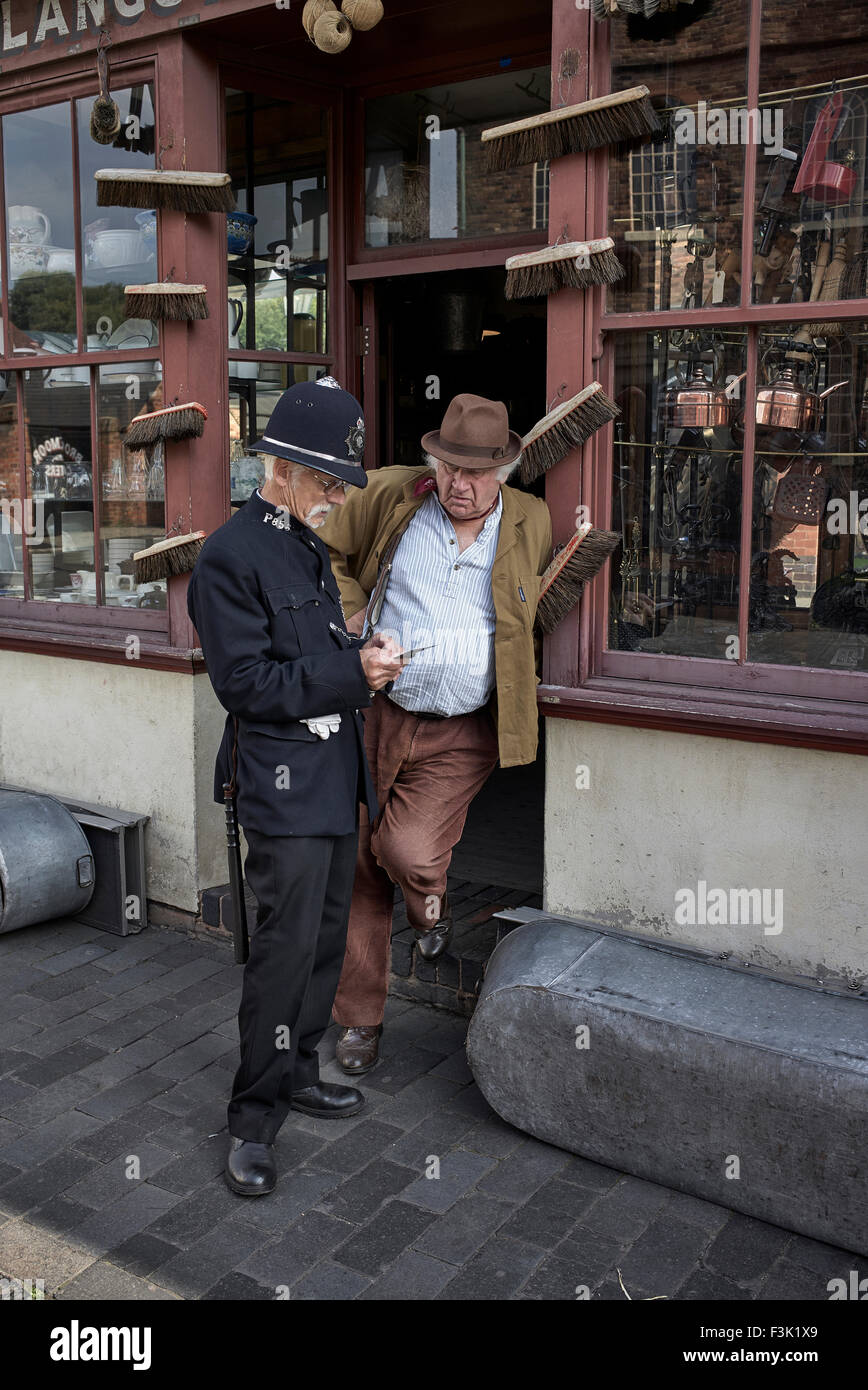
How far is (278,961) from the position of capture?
3.28 meters

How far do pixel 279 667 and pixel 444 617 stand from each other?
0.83 meters

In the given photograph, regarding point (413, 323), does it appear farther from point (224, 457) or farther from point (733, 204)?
point (733, 204)

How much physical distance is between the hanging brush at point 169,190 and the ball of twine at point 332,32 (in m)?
0.63

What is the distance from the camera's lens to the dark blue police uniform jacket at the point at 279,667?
3107 millimetres

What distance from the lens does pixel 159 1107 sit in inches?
147

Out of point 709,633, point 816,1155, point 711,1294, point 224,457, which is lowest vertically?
point 711,1294

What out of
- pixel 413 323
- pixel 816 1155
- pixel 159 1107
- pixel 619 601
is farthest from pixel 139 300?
pixel 816 1155

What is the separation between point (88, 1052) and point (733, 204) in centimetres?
341

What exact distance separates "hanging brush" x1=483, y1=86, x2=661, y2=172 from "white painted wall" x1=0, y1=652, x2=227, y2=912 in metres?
2.31

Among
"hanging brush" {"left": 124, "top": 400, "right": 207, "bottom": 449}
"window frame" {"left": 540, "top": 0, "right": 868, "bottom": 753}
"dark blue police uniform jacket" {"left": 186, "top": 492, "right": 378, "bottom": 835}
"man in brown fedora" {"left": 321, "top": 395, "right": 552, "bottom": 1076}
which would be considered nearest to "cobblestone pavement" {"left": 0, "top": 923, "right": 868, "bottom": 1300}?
"man in brown fedora" {"left": 321, "top": 395, "right": 552, "bottom": 1076}

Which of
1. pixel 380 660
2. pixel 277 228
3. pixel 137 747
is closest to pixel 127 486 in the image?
pixel 137 747

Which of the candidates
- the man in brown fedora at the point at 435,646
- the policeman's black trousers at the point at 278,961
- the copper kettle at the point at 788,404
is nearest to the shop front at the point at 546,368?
the copper kettle at the point at 788,404

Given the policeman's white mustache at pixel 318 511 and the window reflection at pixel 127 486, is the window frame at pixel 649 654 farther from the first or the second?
the window reflection at pixel 127 486

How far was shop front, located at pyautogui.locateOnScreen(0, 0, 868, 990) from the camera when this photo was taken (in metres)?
3.58
